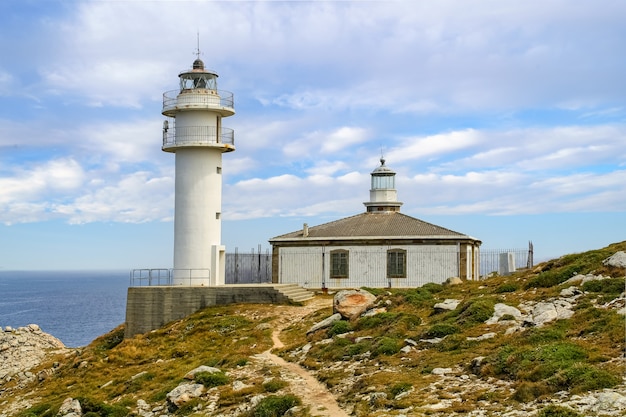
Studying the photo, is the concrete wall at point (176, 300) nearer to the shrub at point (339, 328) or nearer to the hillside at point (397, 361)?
the hillside at point (397, 361)

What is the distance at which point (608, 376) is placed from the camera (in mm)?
13961

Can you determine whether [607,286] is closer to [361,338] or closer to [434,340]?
[434,340]

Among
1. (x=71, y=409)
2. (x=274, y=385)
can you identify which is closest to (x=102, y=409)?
(x=71, y=409)

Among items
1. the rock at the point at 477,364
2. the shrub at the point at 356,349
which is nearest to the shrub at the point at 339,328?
the shrub at the point at 356,349

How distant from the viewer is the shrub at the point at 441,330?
20.6 metres

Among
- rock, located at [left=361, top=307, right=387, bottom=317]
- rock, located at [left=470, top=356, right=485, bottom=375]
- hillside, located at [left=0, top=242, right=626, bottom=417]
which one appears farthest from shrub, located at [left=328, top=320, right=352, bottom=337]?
rock, located at [left=470, top=356, right=485, bottom=375]

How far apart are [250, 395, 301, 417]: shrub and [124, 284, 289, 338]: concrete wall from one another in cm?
1618

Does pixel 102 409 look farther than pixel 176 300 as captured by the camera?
No

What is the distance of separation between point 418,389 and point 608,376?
4.07m

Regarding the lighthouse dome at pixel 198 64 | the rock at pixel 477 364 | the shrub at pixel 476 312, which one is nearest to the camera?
the rock at pixel 477 364

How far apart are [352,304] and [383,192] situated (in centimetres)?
1799

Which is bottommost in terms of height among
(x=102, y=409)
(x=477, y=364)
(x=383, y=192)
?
(x=102, y=409)

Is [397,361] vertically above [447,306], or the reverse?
[447,306]

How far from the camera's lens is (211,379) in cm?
2070
